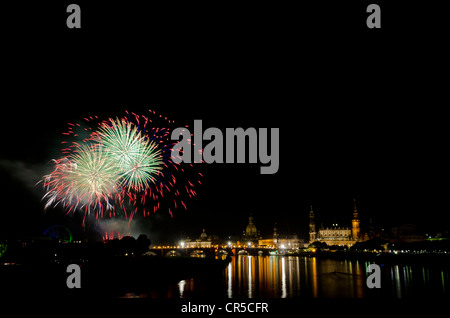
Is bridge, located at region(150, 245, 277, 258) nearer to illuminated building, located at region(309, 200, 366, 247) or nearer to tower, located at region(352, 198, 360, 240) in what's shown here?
illuminated building, located at region(309, 200, 366, 247)

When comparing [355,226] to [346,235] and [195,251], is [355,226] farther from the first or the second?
[195,251]

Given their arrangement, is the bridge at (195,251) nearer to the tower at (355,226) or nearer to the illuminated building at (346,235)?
the illuminated building at (346,235)

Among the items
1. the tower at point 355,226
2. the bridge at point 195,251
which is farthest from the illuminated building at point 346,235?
the bridge at point 195,251

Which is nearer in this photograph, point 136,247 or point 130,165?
point 130,165

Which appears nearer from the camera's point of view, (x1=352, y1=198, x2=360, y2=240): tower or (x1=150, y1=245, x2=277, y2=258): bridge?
(x1=150, y1=245, x2=277, y2=258): bridge

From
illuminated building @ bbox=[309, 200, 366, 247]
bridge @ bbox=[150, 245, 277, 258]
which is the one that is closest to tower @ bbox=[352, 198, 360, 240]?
illuminated building @ bbox=[309, 200, 366, 247]

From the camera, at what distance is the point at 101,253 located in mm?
51312

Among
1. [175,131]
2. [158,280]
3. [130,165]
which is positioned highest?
[175,131]

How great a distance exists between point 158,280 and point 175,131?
17.6 m

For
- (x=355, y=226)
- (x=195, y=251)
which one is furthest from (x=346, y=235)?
(x=195, y=251)
